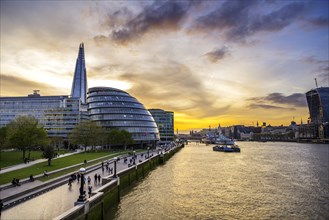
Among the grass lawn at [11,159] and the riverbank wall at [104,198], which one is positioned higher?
the grass lawn at [11,159]

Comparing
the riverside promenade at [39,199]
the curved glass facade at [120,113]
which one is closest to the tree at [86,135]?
the curved glass facade at [120,113]

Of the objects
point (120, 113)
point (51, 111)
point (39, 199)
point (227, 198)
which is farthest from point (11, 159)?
point (51, 111)

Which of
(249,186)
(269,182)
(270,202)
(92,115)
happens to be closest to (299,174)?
(269,182)

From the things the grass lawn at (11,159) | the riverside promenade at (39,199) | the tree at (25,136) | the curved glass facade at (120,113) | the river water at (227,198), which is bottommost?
the river water at (227,198)

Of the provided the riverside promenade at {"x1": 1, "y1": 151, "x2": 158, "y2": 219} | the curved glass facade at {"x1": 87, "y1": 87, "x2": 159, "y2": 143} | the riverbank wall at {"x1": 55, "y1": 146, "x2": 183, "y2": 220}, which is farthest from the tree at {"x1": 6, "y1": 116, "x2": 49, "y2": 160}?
the curved glass facade at {"x1": 87, "y1": 87, "x2": 159, "y2": 143}

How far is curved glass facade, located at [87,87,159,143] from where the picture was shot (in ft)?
373

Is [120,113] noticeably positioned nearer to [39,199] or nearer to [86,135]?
[86,135]

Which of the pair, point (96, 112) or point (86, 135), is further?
point (96, 112)

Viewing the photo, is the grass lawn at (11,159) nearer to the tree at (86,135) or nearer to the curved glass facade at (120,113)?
the tree at (86,135)

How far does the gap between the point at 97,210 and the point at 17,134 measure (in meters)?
43.8

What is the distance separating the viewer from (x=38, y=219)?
19484 mm

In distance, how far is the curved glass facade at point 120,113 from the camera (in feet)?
373

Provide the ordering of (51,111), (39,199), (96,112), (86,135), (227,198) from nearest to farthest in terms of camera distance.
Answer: (39,199) < (227,198) < (86,135) < (96,112) < (51,111)

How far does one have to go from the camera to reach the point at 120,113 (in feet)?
374
